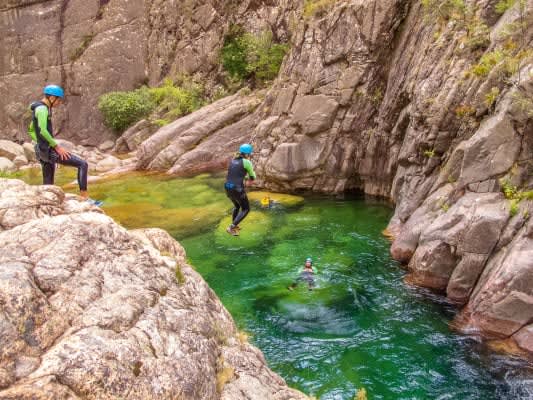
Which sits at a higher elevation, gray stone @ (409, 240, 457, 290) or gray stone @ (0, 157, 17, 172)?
gray stone @ (409, 240, 457, 290)

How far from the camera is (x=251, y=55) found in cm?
3781

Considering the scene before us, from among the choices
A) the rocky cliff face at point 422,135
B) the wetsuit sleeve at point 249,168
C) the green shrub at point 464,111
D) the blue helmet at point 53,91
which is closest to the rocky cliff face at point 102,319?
the blue helmet at point 53,91

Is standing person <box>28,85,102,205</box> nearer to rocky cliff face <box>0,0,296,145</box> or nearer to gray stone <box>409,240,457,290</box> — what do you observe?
gray stone <box>409,240,457,290</box>

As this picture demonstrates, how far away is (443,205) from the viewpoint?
13719mm

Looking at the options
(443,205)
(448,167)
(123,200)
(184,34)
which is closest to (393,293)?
(443,205)

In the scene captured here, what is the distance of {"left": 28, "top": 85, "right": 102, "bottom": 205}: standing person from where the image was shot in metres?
9.63

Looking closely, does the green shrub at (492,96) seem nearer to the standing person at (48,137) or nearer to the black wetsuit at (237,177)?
the black wetsuit at (237,177)

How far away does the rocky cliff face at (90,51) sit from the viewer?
42656 millimetres

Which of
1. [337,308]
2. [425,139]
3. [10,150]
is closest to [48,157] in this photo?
[337,308]

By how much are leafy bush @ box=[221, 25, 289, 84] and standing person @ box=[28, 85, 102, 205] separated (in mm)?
27536

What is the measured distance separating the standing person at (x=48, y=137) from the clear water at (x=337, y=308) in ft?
19.5

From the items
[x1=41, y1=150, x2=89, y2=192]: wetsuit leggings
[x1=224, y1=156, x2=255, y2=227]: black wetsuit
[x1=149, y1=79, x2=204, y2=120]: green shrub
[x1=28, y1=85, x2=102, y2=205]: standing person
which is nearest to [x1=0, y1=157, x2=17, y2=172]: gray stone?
[x1=149, y1=79, x2=204, y2=120]: green shrub

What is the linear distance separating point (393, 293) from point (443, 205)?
3095mm

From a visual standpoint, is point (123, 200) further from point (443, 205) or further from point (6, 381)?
point (6, 381)
